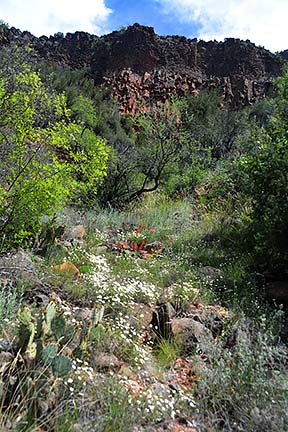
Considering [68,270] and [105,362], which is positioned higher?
[68,270]

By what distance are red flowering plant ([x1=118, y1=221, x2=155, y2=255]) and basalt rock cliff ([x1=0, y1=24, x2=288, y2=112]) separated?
25.7 metres

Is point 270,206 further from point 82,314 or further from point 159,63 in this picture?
point 159,63

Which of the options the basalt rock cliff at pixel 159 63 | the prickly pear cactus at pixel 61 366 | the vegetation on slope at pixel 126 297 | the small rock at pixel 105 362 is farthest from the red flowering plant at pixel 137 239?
the basalt rock cliff at pixel 159 63

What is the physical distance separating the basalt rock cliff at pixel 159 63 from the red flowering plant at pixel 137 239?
84.3ft

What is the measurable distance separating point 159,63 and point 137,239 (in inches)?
1315

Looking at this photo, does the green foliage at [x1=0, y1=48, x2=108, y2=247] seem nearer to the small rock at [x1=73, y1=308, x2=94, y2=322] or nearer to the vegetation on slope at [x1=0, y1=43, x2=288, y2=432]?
the vegetation on slope at [x1=0, y1=43, x2=288, y2=432]

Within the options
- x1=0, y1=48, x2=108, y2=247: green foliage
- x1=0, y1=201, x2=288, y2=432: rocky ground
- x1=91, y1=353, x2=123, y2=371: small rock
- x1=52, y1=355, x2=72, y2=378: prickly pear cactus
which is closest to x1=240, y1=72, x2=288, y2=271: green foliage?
x1=0, y1=201, x2=288, y2=432: rocky ground

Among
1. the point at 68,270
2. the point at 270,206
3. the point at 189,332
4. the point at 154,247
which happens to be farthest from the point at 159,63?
the point at 189,332

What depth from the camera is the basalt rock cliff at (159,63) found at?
117 feet

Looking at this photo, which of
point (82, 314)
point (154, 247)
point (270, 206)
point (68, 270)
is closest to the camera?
point (82, 314)

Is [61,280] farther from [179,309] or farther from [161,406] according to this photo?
[161,406]

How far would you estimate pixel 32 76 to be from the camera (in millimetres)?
5777

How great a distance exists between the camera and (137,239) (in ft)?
28.0

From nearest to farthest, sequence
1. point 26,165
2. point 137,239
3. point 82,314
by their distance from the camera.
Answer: point 82,314 < point 26,165 < point 137,239
